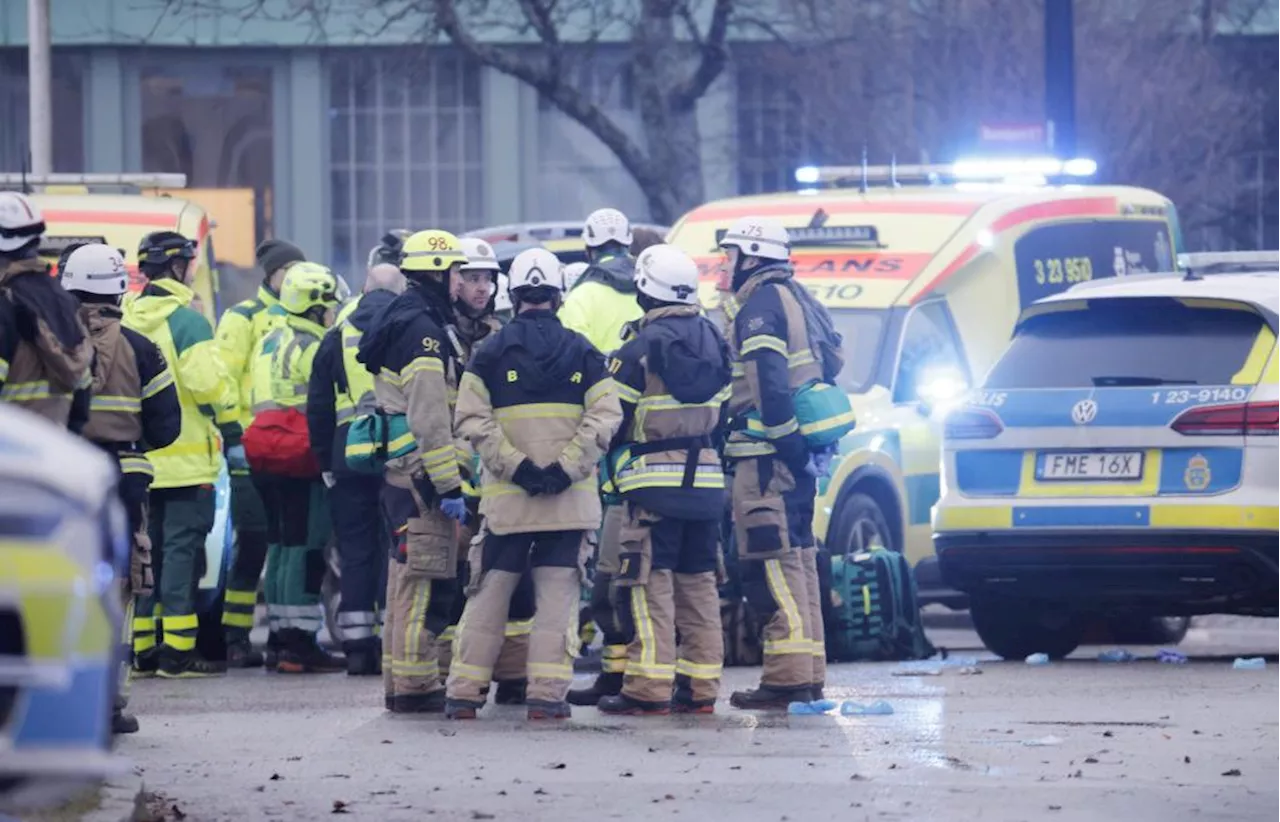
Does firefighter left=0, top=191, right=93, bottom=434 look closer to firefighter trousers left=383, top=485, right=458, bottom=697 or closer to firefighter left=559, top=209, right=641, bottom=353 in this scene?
firefighter trousers left=383, top=485, right=458, bottom=697

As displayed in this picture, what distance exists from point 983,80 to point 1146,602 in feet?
54.8

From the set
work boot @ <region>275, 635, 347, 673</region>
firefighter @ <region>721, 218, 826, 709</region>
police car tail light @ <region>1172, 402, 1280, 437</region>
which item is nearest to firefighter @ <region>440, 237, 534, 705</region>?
firefighter @ <region>721, 218, 826, 709</region>

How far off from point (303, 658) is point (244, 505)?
912 mm

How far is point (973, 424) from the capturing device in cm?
1362

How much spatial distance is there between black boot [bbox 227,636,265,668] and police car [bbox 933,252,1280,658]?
10.9 feet

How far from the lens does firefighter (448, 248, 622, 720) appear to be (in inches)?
439

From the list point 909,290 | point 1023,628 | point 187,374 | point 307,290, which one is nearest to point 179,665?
point 187,374

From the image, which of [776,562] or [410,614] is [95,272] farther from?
[776,562]

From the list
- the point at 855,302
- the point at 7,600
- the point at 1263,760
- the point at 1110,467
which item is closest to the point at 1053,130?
the point at 855,302

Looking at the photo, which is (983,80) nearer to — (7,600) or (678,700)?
(678,700)

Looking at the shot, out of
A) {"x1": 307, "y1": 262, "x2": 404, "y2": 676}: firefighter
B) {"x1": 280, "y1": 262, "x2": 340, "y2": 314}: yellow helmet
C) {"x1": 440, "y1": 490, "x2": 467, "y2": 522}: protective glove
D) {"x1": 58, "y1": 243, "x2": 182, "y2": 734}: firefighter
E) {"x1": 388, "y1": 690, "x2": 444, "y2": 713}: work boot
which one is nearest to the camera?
{"x1": 58, "y1": 243, "x2": 182, "y2": 734}: firefighter

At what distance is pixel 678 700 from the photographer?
11.7m

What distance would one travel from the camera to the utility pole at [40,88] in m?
25.0

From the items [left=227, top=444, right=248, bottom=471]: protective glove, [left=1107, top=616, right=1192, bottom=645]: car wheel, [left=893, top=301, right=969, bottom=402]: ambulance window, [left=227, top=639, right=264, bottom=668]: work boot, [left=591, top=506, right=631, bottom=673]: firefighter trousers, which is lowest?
[left=1107, top=616, right=1192, bottom=645]: car wheel
